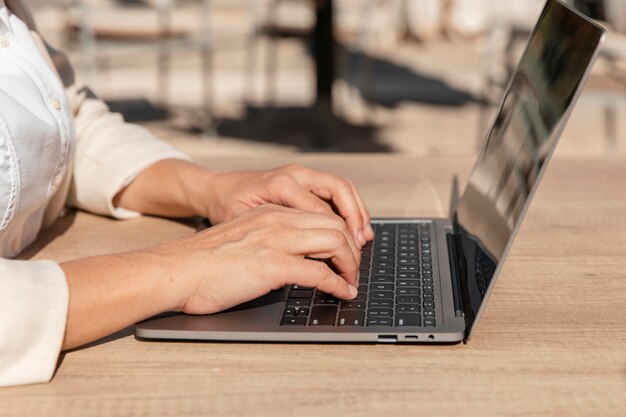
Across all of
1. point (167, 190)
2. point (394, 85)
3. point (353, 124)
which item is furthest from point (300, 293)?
point (394, 85)

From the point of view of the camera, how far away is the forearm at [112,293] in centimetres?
78

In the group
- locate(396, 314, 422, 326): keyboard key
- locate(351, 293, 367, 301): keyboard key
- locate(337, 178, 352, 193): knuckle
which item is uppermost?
locate(396, 314, 422, 326): keyboard key

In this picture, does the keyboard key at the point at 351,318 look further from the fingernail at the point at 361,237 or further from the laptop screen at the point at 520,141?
the fingernail at the point at 361,237

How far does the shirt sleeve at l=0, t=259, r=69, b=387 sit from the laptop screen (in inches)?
13.9

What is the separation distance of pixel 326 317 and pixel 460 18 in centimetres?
629

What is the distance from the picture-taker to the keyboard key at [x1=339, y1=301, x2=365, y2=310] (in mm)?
851

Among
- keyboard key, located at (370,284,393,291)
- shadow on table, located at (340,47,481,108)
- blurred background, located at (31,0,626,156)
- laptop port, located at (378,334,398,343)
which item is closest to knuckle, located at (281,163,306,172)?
keyboard key, located at (370,284,393,291)

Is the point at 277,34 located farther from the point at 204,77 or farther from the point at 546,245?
the point at 546,245

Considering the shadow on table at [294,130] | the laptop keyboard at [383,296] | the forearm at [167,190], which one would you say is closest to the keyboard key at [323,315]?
the laptop keyboard at [383,296]

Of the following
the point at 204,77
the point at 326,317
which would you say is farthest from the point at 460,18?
the point at 326,317

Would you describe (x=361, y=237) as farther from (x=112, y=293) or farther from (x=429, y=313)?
(x=112, y=293)

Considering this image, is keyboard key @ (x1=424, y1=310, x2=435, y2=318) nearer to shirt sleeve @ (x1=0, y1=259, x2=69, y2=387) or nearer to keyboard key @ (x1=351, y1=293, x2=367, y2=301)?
keyboard key @ (x1=351, y1=293, x2=367, y2=301)

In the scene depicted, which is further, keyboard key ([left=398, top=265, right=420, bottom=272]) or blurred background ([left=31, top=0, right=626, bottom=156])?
blurred background ([left=31, top=0, right=626, bottom=156])

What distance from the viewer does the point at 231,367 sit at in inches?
29.6
